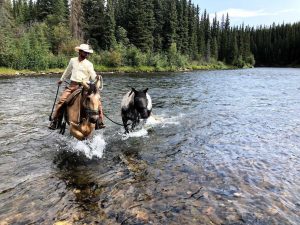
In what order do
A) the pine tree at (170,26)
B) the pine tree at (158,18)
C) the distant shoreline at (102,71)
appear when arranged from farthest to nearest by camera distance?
1. the pine tree at (170,26)
2. the pine tree at (158,18)
3. the distant shoreline at (102,71)

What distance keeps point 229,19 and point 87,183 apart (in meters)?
189

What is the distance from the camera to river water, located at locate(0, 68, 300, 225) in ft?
25.4

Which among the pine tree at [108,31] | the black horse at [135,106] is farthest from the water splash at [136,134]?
the pine tree at [108,31]

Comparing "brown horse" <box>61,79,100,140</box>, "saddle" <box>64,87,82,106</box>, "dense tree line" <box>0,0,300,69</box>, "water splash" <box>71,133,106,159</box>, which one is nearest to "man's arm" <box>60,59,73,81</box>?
"saddle" <box>64,87,82,106</box>

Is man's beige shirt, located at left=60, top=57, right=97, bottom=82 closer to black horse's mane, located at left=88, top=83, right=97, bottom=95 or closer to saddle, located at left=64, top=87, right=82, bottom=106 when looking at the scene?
saddle, located at left=64, top=87, right=82, bottom=106

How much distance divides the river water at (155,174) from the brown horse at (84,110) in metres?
0.83

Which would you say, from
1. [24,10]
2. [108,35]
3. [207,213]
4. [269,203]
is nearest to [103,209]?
[207,213]

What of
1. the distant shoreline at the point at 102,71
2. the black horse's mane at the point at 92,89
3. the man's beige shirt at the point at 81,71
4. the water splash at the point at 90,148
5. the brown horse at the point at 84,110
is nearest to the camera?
the brown horse at the point at 84,110

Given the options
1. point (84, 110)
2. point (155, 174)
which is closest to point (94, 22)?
point (84, 110)

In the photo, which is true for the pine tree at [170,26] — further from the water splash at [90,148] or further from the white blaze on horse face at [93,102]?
the white blaze on horse face at [93,102]

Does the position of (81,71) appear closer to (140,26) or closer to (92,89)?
(92,89)

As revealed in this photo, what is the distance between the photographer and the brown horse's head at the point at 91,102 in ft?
35.6

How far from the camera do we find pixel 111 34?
9000cm

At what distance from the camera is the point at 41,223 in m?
7.18
